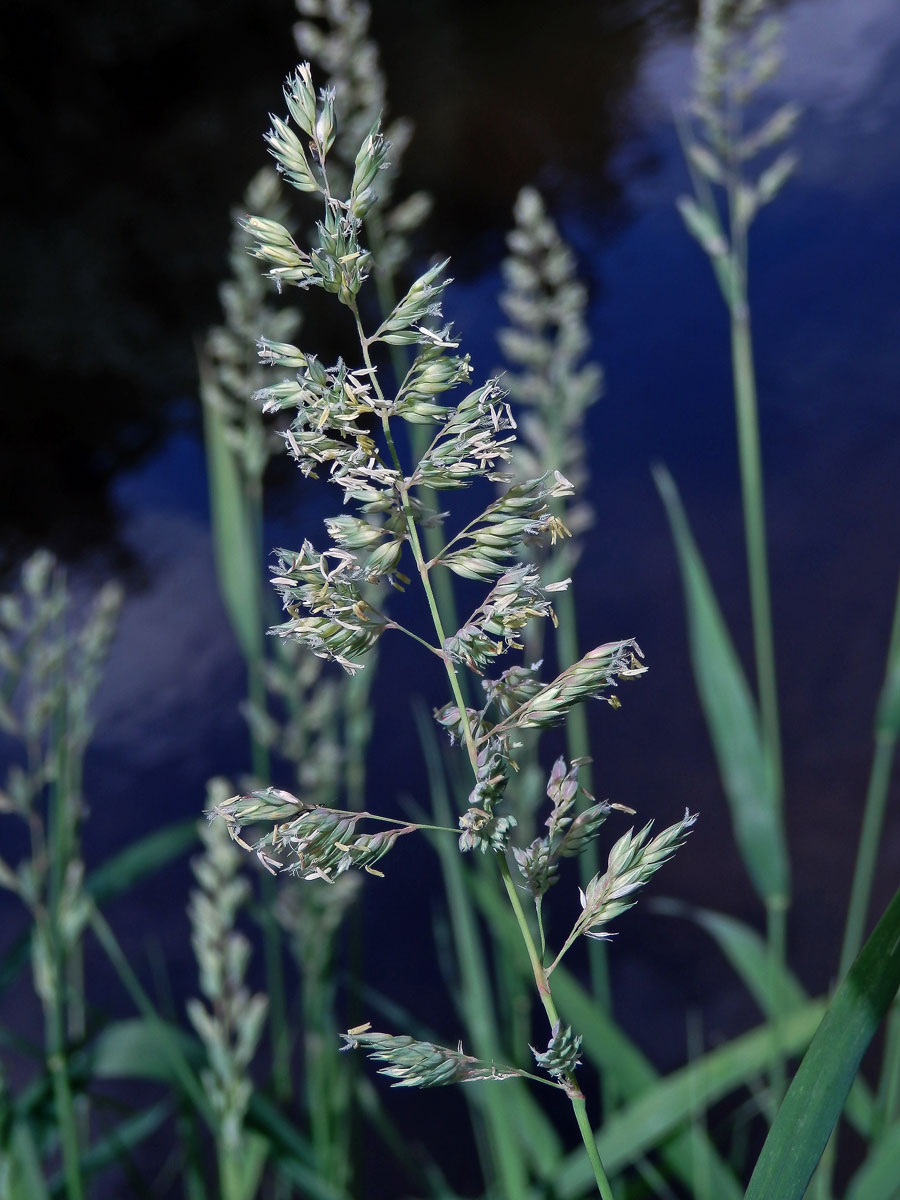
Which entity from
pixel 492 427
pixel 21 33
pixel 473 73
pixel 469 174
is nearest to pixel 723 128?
pixel 492 427

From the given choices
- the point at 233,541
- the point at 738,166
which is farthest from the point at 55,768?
the point at 738,166

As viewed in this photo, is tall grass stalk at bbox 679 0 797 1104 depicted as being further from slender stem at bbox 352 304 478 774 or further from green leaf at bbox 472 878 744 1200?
slender stem at bbox 352 304 478 774

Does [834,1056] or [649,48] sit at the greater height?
[649,48]

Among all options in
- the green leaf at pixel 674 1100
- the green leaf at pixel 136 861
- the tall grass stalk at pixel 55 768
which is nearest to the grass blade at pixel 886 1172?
the green leaf at pixel 674 1100

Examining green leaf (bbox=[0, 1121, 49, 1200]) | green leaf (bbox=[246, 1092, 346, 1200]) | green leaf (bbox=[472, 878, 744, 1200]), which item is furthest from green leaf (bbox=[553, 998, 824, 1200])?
green leaf (bbox=[0, 1121, 49, 1200])

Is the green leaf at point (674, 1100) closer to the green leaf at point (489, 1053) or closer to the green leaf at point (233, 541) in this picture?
the green leaf at point (489, 1053)

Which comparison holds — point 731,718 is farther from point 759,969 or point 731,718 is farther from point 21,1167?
point 21,1167

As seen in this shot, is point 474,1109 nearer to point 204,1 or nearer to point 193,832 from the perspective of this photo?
point 193,832
